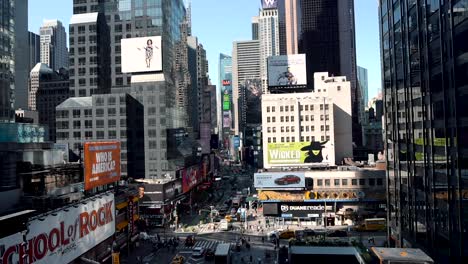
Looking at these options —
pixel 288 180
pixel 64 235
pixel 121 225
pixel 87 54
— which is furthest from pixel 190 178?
pixel 64 235

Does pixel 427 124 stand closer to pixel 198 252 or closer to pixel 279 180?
pixel 198 252

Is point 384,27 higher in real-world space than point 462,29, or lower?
higher

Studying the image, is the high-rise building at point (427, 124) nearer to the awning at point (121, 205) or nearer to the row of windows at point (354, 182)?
the row of windows at point (354, 182)

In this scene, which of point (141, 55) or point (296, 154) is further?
point (141, 55)

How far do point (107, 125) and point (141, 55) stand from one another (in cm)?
1965

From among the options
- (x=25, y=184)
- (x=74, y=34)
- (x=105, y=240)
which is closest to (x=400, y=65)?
(x=105, y=240)

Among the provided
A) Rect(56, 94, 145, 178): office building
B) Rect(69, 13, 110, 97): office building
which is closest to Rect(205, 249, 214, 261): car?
Rect(56, 94, 145, 178): office building

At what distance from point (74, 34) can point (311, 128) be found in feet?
231

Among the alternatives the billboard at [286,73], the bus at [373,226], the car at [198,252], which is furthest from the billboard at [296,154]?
the car at [198,252]

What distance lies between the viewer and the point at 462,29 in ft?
99.6

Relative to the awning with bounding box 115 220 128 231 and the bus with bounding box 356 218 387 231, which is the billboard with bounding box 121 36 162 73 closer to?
the awning with bounding box 115 220 128 231

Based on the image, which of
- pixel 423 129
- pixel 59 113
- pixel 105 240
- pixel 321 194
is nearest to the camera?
pixel 423 129

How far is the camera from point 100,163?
5156 cm

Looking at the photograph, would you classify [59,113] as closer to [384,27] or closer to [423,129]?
[384,27]
